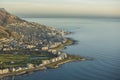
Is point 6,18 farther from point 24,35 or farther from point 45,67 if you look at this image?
point 45,67

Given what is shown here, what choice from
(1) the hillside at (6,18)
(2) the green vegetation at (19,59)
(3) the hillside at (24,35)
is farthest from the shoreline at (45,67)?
(1) the hillside at (6,18)

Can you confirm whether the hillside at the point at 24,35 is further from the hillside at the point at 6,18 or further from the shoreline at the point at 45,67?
the shoreline at the point at 45,67

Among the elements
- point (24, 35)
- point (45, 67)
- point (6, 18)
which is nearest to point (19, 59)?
point (45, 67)

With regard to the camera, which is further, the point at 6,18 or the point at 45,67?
the point at 6,18

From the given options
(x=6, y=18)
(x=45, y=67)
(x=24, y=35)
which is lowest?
(x=24, y=35)

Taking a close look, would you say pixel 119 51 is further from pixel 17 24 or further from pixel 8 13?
pixel 8 13

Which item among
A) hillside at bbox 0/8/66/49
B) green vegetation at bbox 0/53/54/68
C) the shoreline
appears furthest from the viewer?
hillside at bbox 0/8/66/49

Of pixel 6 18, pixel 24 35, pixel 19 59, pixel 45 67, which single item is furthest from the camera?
pixel 6 18

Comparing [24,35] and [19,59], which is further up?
[19,59]

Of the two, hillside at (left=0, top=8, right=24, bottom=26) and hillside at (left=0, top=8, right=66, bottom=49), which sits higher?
hillside at (left=0, top=8, right=24, bottom=26)

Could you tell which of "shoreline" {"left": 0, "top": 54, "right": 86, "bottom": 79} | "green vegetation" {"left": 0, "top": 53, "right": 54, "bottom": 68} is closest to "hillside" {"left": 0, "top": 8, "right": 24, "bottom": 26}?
"green vegetation" {"left": 0, "top": 53, "right": 54, "bottom": 68}

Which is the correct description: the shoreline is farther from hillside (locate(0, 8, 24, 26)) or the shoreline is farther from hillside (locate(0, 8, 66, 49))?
hillside (locate(0, 8, 24, 26))
